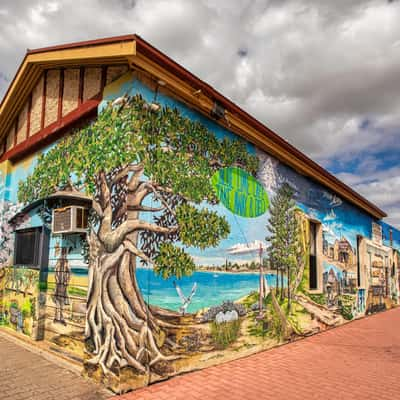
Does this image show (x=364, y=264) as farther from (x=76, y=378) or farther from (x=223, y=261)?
(x=76, y=378)

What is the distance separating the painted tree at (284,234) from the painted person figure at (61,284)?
370 centimetres

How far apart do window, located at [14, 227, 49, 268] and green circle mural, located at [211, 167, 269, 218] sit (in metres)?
3.24

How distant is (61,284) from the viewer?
5734mm

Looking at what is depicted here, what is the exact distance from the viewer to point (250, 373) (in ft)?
17.0

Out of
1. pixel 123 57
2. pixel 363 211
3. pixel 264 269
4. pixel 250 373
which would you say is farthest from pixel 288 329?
pixel 363 211

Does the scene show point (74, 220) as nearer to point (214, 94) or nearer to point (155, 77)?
point (155, 77)

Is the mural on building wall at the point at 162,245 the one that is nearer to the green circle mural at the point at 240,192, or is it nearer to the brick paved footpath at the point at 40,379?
the green circle mural at the point at 240,192

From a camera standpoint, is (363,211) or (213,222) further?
(363,211)

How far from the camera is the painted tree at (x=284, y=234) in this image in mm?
7164

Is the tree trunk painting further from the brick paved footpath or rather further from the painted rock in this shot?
the painted rock

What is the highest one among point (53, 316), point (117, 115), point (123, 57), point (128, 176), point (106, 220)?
point (123, 57)

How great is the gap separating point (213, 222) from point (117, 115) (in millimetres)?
2146

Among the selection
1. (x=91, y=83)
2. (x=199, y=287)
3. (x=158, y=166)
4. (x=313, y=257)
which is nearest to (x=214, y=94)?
(x=158, y=166)

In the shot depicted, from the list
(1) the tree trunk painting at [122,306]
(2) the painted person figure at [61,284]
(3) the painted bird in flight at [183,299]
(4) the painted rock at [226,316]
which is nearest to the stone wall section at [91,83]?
(1) the tree trunk painting at [122,306]
